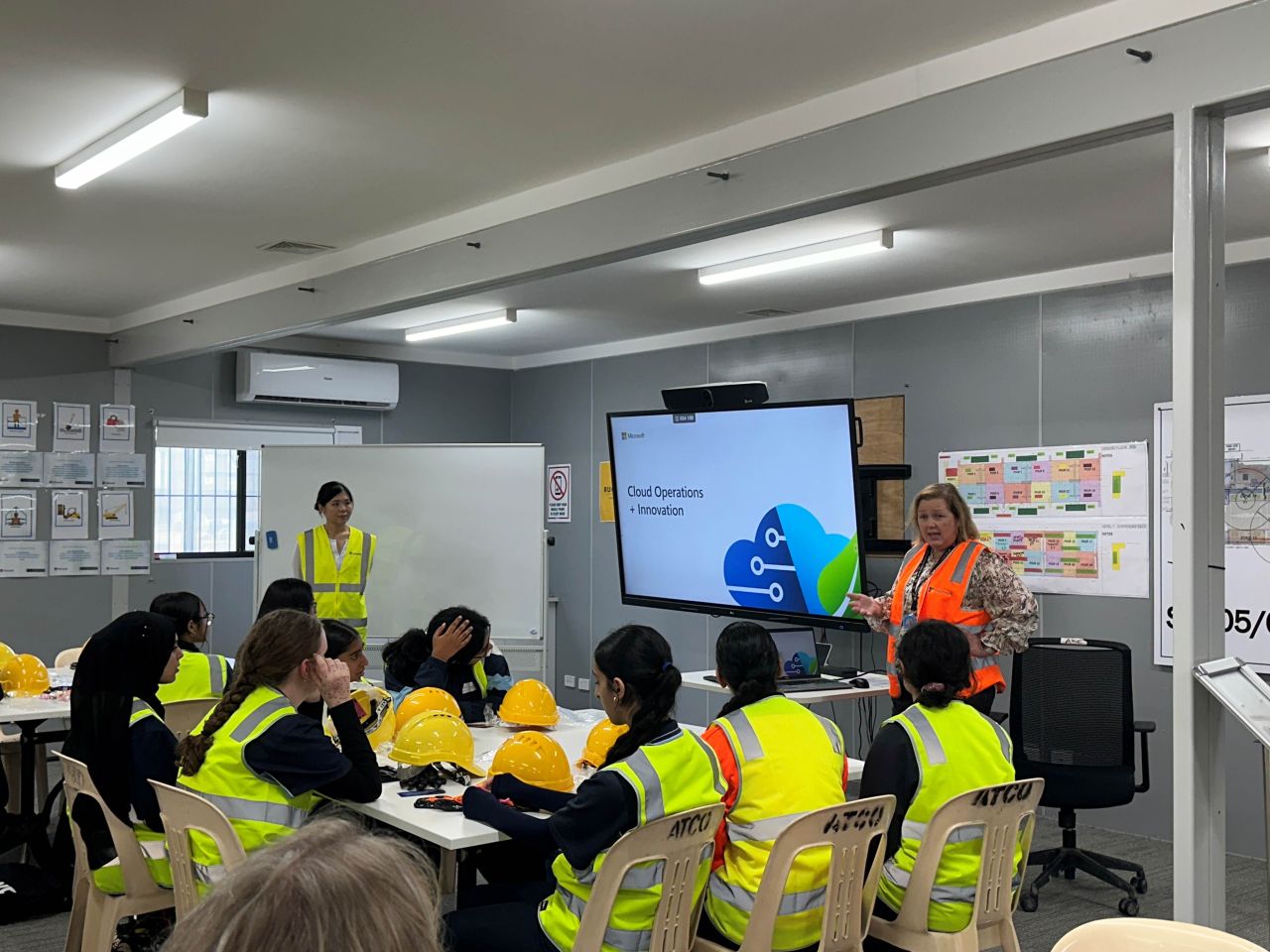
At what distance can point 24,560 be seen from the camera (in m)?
7.98

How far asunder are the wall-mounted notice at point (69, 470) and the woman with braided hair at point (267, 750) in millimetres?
5608

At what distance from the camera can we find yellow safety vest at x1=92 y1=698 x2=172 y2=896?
3.52 metres

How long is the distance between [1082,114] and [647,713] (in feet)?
6.07

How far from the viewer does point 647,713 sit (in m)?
2.89

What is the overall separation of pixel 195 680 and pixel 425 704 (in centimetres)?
117

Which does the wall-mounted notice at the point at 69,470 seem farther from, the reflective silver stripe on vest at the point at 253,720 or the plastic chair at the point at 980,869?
the plastic chair at the point at 980,869

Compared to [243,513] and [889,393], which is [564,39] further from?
[243,513]

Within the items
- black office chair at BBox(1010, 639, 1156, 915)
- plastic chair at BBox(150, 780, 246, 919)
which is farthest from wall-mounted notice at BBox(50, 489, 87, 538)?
black office chair at BBox(1010, 639, 1156, 915)

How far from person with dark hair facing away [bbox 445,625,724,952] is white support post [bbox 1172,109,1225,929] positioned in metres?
1.08

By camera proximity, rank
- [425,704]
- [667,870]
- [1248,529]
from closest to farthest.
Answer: [667,870], [425,704], [1248,529]

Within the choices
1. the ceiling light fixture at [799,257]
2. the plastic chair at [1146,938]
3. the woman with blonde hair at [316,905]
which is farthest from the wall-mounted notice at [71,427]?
the woman with blonde hair at [316,905]

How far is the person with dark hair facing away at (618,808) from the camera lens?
268 centimetres

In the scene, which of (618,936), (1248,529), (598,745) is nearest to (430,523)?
(598,745)

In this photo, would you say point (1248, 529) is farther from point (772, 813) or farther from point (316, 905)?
point (316, 905)
